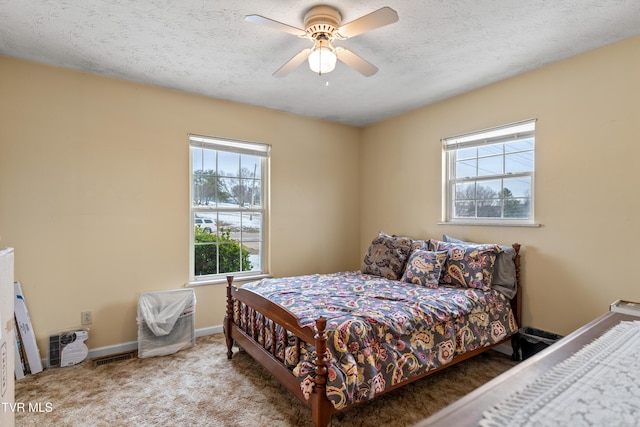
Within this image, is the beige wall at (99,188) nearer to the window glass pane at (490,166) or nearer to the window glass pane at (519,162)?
the window glass pane at (490,166)

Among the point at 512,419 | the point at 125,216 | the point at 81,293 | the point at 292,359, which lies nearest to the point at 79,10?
the point at 125,216

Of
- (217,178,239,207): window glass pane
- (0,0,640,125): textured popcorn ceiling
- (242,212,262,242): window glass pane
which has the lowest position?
(242,212,262,242): window glass pane

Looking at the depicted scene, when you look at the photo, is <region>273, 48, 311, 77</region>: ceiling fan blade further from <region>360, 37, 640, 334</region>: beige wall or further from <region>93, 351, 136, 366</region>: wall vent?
<region>93, 351, 136, 366</region>: wall vent

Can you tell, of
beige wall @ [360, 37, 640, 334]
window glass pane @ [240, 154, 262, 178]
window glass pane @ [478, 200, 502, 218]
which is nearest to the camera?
beige wall @ [360, 37, 640, 334]

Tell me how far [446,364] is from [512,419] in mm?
1770

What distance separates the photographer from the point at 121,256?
2.97m

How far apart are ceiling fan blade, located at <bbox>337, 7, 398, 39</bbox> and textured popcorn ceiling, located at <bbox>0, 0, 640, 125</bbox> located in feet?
0.54

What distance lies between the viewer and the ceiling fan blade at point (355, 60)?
6.88ft

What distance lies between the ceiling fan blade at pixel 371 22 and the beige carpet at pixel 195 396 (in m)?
2.32

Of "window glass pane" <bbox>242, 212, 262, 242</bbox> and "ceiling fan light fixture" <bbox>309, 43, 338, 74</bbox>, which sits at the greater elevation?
"ceiling fan light fixture" <bbox>309, 43, 338, 74</bbox>

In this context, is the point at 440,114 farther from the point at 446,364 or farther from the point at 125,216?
the point at 125,216

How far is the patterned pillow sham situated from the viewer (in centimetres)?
274

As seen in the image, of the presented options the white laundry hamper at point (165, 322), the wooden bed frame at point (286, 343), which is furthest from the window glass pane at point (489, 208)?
the white laundry hamper at point (165, 322)

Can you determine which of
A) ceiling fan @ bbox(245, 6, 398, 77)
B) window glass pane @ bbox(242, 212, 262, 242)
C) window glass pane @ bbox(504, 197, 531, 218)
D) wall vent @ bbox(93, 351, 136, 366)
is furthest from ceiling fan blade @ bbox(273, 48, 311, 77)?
wall vent @ bbox(93, 351, 136, 366)
